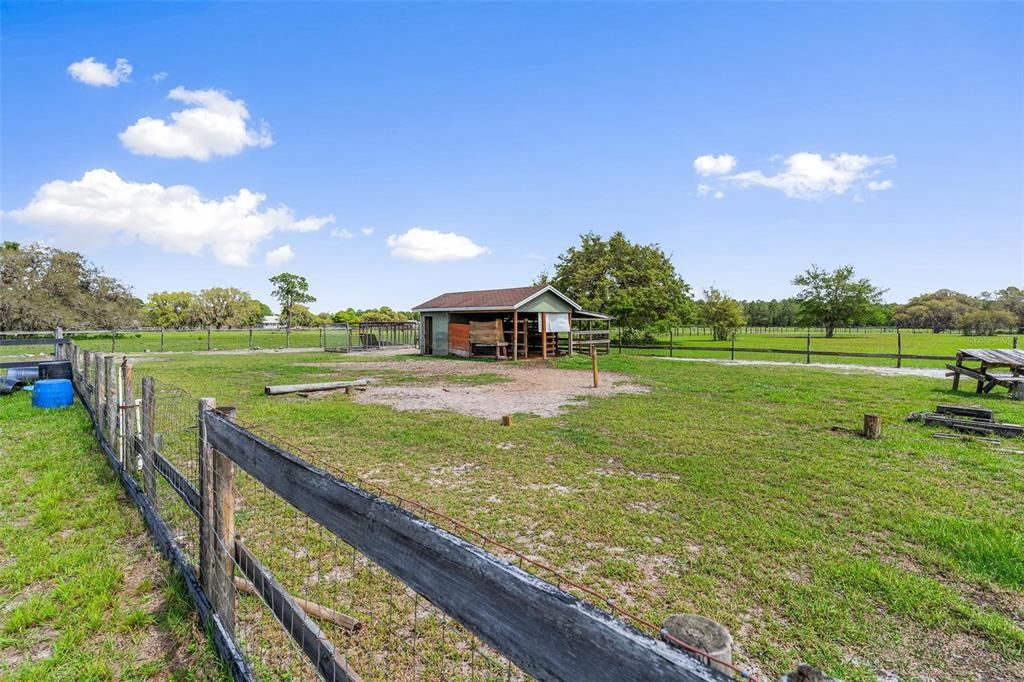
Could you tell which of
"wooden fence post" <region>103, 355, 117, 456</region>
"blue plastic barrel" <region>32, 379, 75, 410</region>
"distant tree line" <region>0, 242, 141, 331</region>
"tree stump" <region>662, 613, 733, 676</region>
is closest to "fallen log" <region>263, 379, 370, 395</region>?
"blue plastic barrel" <region>32, 379, 75, 410</region>

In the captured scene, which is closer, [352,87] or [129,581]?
[129,581]

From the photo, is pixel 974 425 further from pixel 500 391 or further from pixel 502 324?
pixel 502 324

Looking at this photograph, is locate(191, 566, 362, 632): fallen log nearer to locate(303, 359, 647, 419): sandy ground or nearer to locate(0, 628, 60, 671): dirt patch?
locate(0, 628, 60, 671): dirt patch

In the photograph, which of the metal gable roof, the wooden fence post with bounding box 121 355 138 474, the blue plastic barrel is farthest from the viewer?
the metal gable roof

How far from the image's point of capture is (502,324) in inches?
923

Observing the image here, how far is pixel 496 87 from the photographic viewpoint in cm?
2212

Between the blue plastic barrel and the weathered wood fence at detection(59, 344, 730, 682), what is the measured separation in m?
7.14

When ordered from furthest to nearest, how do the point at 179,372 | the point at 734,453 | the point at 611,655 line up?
the point at 179,372 < the point at 734,453 < the point at 611,655

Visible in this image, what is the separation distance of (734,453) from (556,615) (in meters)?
6.63

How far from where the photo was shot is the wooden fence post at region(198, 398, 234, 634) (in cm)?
257

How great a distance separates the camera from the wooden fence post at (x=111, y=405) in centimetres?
561

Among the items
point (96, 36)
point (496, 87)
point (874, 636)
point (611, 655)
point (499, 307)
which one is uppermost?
point (496, 87)

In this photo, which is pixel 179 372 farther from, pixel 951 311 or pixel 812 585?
pixel 951 311

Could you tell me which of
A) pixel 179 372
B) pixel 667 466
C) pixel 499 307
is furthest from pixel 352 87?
pixel 667 466
